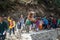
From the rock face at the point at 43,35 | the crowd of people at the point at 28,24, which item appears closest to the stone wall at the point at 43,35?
the rock face at the point at 43,35

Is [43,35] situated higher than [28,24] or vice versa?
[28,24]

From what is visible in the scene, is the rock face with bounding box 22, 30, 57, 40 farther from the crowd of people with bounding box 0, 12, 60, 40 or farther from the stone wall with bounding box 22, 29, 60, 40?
the crowd of people with bounding box 0, 12, 60, 40

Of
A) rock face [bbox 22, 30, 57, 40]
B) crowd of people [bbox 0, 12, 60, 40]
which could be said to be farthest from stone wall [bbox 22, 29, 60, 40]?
crowd of people [bbox 0, 12, 60, 40]

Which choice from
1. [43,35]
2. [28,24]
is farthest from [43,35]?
[28,24]

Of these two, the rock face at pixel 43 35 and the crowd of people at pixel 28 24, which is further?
the crowd of people at pixel 28 24

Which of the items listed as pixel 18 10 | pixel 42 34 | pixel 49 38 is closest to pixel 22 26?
pixel 42 34

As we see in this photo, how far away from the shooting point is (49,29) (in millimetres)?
15414

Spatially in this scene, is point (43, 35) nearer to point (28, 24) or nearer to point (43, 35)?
point (43, 35)

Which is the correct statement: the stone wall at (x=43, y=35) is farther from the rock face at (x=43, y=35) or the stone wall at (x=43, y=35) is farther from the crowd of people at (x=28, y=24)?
the crowd of people at (x=28, y=24)

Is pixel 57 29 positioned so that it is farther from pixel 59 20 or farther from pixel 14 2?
pixel 14 2

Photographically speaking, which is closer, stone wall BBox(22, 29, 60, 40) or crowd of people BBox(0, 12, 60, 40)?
stone wall BBox(22, 29, 60, 40)

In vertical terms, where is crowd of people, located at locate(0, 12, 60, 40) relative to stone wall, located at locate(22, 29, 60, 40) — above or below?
above

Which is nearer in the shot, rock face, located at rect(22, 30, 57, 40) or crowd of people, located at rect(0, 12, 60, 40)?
rock face, located at rect(22, 30, 57, 40)

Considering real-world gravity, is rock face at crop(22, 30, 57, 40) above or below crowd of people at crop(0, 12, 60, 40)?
below
